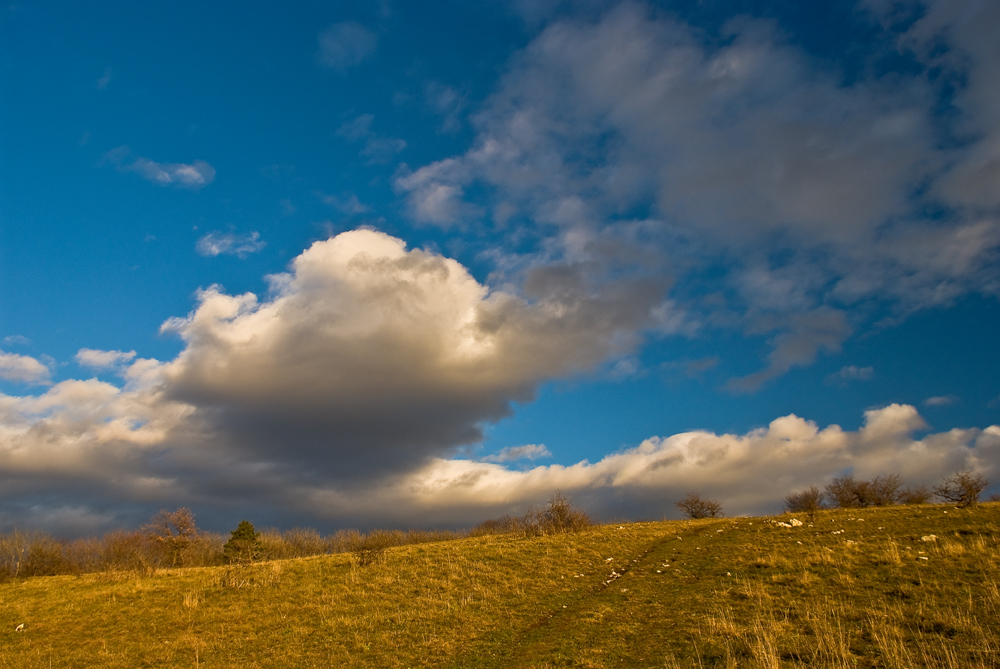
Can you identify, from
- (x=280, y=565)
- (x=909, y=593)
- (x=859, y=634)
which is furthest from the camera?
(x=280, y=565)

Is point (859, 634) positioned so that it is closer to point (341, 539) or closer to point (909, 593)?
point (909, 593)

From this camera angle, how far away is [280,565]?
1237 inches

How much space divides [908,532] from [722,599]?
49.6 ft

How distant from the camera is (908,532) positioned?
25.1 m

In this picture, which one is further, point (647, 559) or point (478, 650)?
point (647, 559)

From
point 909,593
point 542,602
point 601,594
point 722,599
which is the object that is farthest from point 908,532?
point 542,602

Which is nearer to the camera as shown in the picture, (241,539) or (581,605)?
(581,605)

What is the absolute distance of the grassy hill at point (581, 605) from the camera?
13.0 meters

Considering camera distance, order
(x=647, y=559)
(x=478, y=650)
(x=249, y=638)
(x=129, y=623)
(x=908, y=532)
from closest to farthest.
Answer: (x=478, y=650)
(x=249, y=638)
(x=129, y=623)
(x=908, y=532)
(x=647, y=559)

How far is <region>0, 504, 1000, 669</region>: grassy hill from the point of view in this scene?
1301 cm

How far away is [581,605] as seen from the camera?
19.6 m

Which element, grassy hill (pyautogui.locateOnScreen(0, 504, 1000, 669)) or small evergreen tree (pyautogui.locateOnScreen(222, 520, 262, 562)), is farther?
small evergreen tree (pyautogui.locateOnScreen(222, 520, 262, 562))

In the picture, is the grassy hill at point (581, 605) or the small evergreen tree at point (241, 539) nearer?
the grassy hill at point (581, 605)

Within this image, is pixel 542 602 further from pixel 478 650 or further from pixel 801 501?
pixel 801 501
